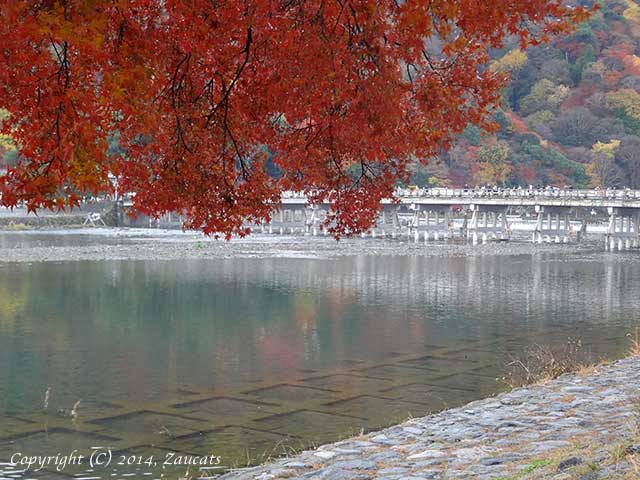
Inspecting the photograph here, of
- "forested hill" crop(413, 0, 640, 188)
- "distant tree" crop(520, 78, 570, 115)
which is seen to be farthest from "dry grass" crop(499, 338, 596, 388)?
"distant tree" crop(520, 78, 570, 115)

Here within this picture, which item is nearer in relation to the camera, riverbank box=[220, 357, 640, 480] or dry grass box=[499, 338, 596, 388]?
riverbank box=[220, 357, 640, 480]

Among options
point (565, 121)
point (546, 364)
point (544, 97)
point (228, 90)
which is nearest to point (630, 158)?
point (565, 121)

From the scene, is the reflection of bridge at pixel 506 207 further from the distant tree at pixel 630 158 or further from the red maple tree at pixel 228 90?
the red maple tree at pixel 228 90

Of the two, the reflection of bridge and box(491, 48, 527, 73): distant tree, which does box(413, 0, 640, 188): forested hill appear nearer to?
box(491, 48, 527, 73): distant tree

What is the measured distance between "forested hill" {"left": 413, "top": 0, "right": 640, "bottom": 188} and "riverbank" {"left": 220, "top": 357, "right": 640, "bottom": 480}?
103461mm

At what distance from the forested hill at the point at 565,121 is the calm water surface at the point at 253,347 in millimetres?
78132

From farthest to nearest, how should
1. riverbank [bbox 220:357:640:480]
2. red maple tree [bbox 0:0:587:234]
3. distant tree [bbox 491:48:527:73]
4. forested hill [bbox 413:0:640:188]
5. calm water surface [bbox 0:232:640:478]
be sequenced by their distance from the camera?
distant tree [bbox 491:48:527:73] → forested hill [bbox 413:0:640:188] → calm water surface [bbox 0:232:640:478] → riverbank [bbox 220:357:640:480] → red maple tree [bbox 0:0:587:234]

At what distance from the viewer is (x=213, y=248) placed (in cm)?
6131

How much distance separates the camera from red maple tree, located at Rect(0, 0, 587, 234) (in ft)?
26.1

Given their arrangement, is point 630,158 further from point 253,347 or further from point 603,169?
point 253,347

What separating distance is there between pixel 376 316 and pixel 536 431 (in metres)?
17.1

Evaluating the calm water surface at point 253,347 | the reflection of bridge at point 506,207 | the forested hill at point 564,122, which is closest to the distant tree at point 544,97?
the forested hill at point 564,122

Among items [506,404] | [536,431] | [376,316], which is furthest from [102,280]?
[536,431]

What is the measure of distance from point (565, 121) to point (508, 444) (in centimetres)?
12166
